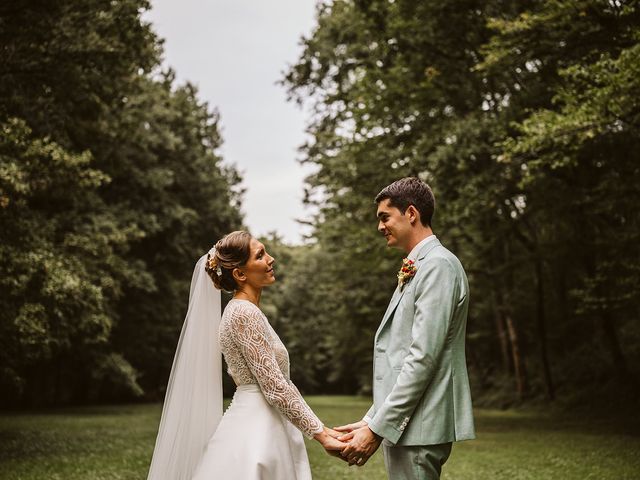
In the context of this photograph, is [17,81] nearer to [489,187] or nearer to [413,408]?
[489,187]

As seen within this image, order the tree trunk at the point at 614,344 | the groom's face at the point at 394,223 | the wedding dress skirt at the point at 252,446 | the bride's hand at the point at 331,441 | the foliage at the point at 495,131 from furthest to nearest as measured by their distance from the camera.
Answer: the tree trunk at the point at 614,344, the foliage at the point at 495,131, the wedding dress skirt at the point at 252,446, the bride's hand at the point at 331,441, the groom's face at the point at 394,223

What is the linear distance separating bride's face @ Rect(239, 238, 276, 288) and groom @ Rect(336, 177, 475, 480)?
1176 millimetres

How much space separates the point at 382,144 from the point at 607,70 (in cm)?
916

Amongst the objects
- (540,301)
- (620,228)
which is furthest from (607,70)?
(540,301)

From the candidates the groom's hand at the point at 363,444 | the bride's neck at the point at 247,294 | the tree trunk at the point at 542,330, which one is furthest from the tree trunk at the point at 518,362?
the groom's hand at the point at 363,444

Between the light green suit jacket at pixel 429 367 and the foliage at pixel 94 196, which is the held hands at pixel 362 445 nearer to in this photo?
the light green suit jacket at pixel 429 367

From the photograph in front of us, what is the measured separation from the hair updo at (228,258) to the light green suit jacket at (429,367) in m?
1.40

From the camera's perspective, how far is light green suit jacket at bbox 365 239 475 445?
12.0 ft

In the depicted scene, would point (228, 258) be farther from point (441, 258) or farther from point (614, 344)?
point (614, 344)

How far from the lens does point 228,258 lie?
4824 mm

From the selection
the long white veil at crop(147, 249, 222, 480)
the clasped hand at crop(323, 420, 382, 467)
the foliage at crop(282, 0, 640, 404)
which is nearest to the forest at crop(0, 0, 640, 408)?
the foliage at crop(282, 0, 640, 404)

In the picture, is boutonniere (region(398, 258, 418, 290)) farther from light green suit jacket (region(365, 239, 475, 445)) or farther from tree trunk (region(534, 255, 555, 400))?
tree trunk (region(534, 255, 555, 400))

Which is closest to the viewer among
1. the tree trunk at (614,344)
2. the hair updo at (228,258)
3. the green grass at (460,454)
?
the hair updo at (228,258)

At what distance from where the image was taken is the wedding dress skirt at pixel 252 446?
4.45 metres
